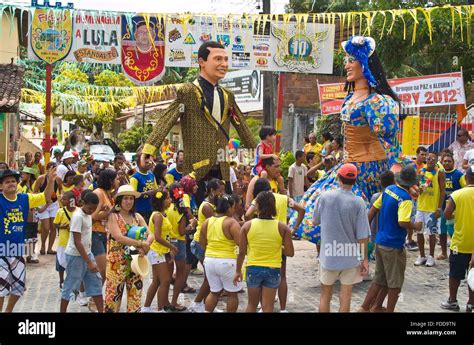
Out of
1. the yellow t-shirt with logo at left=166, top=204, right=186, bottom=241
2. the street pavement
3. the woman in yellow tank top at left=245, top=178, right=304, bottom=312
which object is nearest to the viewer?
the woman in yellow tank top at left=245, top=178, right=304, bottom=312

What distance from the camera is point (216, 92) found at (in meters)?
9.66

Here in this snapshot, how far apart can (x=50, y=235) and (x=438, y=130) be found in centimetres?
981

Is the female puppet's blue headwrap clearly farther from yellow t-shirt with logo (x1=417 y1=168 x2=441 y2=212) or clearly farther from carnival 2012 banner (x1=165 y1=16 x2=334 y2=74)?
carnival 2012 banner (x1=165 y1=16 x2=334 y2=74)

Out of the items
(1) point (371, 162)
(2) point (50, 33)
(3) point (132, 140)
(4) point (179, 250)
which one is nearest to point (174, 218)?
(4) point (179, 250)

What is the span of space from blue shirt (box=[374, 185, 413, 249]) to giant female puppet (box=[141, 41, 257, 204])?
9.15ft

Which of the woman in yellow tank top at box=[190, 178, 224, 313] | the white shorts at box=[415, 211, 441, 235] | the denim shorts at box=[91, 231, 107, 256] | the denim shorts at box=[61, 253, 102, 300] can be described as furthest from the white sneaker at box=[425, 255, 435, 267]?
the denim shorts at box=[61, 253, 102, 300]

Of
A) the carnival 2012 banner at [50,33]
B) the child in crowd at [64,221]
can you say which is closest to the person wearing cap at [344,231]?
the child in crowd at [64,221]

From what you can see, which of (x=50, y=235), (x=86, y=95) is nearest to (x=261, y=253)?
(x=50, y=235)

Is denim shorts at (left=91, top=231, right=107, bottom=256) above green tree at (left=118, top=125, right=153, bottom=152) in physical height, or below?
above

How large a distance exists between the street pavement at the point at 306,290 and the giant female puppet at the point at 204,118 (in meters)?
1.48

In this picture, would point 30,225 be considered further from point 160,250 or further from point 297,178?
point 297,178

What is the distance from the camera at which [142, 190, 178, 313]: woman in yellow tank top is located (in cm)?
761
